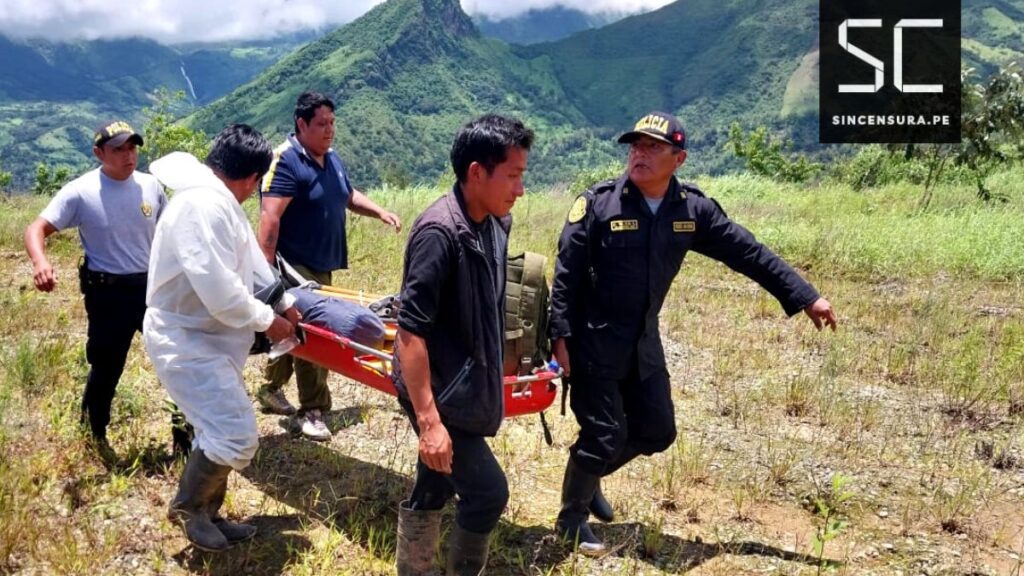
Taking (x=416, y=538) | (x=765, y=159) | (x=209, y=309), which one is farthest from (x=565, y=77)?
(x=416, y=538)

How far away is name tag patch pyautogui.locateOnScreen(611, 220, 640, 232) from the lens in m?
3.03

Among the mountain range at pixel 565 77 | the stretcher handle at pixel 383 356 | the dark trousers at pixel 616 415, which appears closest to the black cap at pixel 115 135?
the stretcher handle at pixel 383 356

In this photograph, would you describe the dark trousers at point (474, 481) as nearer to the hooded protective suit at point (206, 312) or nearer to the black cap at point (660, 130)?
the hooded protective suit at point (206, 312)

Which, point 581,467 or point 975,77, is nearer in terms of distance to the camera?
point 581,467

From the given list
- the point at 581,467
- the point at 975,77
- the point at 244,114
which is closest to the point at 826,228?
the point at 975,77

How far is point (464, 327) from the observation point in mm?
2303

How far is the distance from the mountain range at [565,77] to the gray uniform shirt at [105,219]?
11632cm

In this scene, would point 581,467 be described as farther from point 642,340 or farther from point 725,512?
point 725,512

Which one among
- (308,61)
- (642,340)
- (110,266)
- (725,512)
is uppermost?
(308,61)

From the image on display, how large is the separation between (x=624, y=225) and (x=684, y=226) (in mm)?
265

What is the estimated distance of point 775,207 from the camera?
1423cm

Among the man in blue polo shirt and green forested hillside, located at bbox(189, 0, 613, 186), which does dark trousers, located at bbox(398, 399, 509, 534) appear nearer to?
the man in blue polo shirt

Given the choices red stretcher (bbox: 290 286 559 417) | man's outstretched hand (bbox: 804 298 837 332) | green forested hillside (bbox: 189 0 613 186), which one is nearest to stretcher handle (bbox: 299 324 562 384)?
red stretcher (bbox: 290 286 559 417)

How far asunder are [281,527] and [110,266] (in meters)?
1.46
